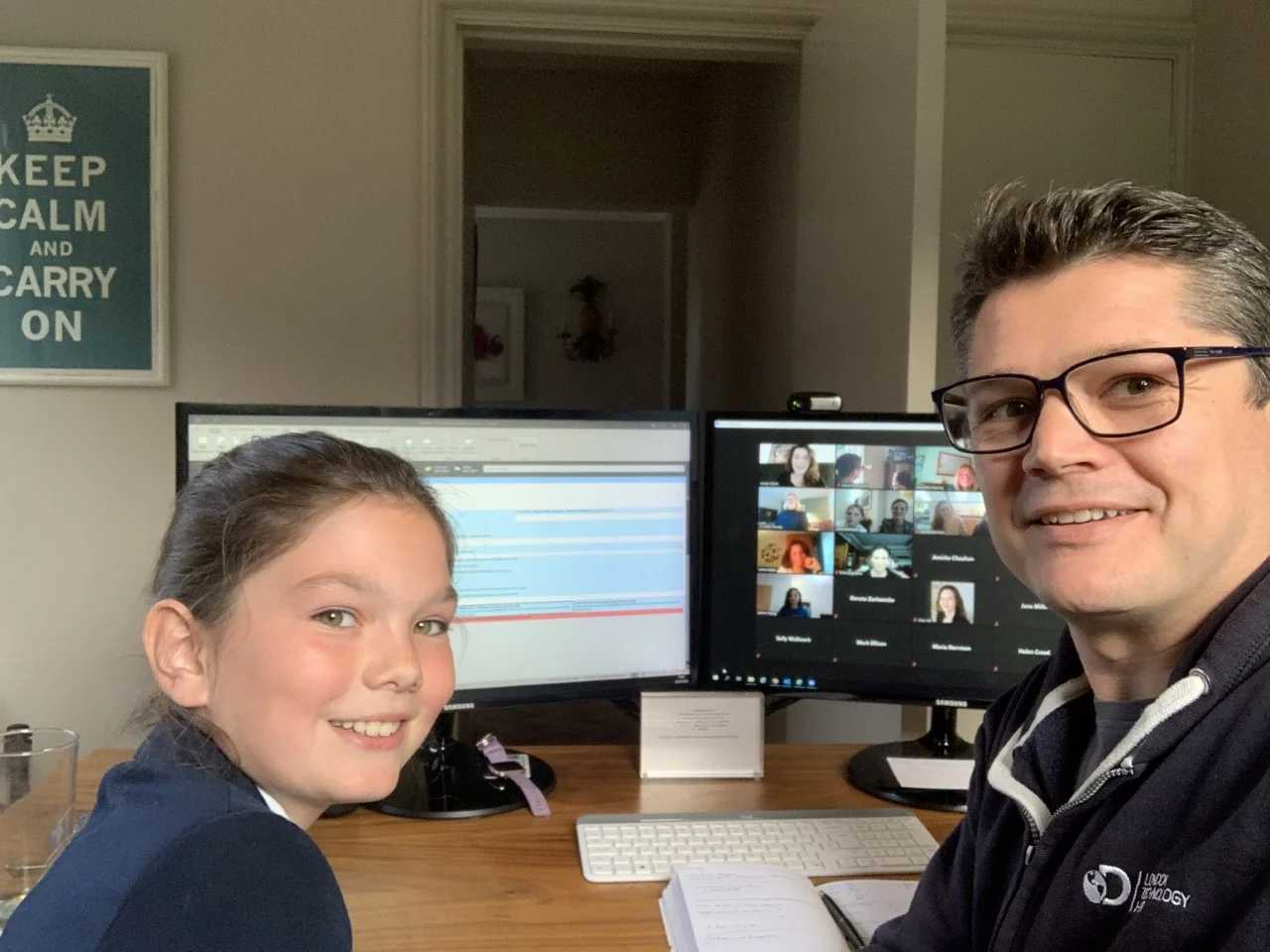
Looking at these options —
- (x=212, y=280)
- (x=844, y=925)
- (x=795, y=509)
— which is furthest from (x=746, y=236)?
(x=844, y=925)

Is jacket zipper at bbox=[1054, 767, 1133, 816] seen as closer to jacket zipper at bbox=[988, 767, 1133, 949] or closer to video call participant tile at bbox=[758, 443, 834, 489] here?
jacket zipper at bbox=[988, 767, 1133, 949]

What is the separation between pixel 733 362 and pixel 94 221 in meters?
2.02

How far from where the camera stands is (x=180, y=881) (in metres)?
0.61

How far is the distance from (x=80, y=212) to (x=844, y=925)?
1.95 metres

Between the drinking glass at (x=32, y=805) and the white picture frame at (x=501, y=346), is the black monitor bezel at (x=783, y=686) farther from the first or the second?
the white picture frame at (x=501, y=346)

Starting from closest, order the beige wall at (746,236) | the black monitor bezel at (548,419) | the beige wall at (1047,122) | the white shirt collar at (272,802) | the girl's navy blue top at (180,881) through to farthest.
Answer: the girl's navy blue top at (180,881), the white shirt collar at (272,802), the black monitor bezel at (548,419), the beige wall at (1047,122), the beige wall at (746,236)

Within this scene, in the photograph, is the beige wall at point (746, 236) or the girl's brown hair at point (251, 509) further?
the beige wall at point (746, 236)

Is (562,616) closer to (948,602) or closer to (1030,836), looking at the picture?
(948,602)

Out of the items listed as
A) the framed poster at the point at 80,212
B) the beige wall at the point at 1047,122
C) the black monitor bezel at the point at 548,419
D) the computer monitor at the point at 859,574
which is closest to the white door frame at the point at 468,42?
the beige wall at the point at 1047,122

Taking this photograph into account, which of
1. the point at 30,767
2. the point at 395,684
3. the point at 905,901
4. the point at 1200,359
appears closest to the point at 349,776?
the point at 395,684

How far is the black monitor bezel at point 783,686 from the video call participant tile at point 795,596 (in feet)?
0.25

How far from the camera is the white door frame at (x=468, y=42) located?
2.12 meters

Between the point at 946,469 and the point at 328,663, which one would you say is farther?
the point at 946,469

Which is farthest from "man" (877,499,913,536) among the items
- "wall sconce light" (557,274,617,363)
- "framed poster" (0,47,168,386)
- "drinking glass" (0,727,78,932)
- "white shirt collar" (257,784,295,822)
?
"wall sconce light" (557,274,617,363)
